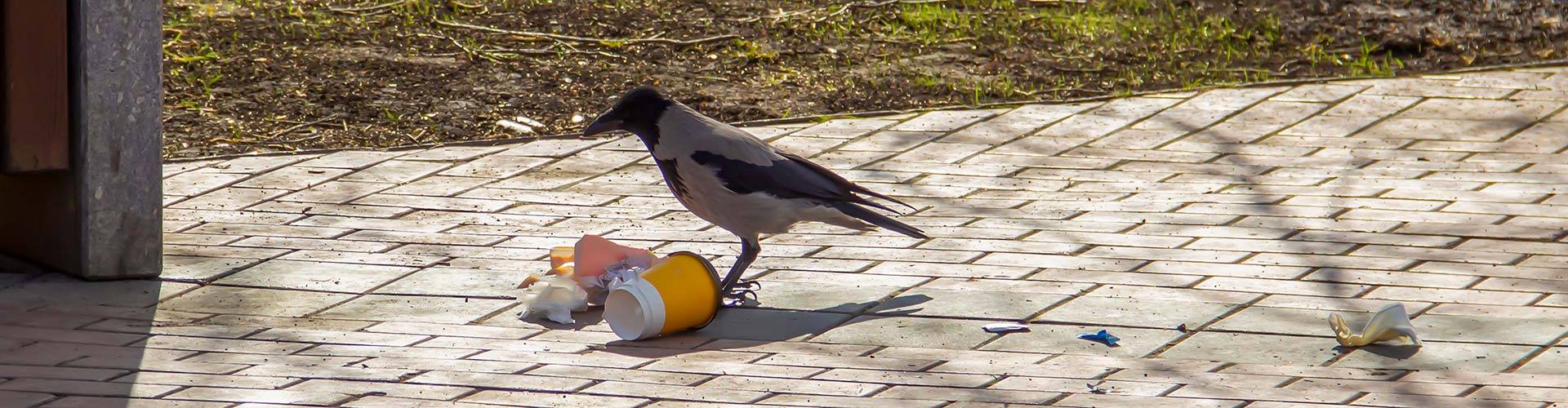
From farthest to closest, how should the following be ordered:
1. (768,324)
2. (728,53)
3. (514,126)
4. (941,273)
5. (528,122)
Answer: (728,53) < (528,122) < (514,126) < (941,273) < (768,324)

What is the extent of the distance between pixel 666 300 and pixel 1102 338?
1316mm

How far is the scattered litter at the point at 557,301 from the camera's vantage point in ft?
18.8

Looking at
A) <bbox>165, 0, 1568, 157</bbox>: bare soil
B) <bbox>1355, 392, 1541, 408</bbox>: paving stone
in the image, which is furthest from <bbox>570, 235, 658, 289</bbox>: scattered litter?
<bbox>165, 0, 1568, 157</bbox>: bare soil

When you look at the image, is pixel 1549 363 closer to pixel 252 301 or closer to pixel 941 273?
pixel 941 273

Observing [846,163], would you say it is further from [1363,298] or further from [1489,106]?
[1489,106]

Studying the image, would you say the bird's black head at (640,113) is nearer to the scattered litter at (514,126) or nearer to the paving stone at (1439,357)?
the paving stone at (1439,357)

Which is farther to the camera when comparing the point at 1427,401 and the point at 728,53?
the point at 728,53

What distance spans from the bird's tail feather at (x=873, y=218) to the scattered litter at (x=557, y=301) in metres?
0.88

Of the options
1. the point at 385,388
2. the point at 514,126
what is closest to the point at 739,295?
the point at 385,388

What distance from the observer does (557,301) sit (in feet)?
18.8

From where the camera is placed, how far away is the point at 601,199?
7430 mm

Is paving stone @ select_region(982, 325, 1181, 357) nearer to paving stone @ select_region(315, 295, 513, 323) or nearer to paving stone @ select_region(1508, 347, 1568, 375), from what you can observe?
paving stone @ select_region(1508, 347, 1568, 375)

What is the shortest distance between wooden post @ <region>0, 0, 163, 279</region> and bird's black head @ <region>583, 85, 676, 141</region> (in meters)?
1.47

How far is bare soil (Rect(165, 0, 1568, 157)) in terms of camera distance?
9013 millimetres
